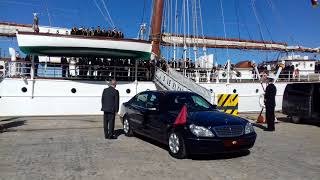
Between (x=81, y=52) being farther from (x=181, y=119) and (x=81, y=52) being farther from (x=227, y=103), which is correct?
(x=181, y=119)

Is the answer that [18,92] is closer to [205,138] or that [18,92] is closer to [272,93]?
[272,93]

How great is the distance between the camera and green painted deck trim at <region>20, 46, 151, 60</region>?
1897 centimetres

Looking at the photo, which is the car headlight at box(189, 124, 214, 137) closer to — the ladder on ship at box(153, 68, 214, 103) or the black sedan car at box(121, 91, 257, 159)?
the black sedan car at box(121, 91, 257, 159)

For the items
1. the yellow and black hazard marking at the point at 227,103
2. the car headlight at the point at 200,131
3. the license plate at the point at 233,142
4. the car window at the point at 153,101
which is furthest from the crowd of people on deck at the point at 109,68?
the license plate at the point at 233,142

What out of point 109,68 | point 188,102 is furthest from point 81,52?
point 188,102

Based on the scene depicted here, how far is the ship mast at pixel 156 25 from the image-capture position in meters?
25.1

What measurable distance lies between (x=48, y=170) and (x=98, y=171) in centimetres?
96

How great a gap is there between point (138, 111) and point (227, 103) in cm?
488

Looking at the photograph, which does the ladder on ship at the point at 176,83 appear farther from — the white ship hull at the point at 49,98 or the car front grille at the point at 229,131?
the car front grille at the point at 229,131

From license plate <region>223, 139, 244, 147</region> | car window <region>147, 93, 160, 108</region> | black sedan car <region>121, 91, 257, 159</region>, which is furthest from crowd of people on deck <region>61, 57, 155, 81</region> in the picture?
license plate <region>223, 139, 244, 147</region>

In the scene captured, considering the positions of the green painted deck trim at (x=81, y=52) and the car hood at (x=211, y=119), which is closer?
the car hood at (x=211, y=119)

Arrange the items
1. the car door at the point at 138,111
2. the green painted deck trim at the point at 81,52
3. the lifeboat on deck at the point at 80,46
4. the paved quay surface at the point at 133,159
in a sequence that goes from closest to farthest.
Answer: the paved quay surface at the point at 133,159 → the car door at the point at 138,111 → the lifeboat on deck at the point at 80,46 → the green painted deck trim at the point at 81,52

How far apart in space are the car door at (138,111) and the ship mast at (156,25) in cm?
1286

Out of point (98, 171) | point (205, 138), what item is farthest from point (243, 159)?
point (98, 171)
